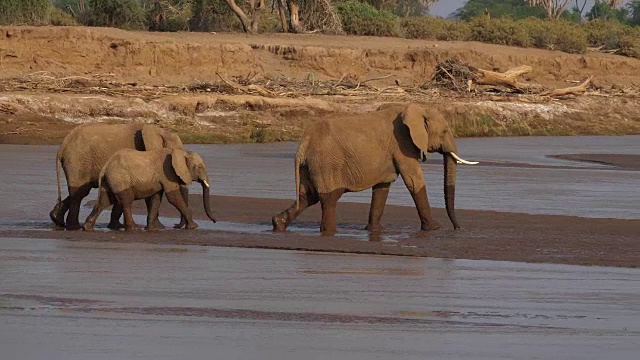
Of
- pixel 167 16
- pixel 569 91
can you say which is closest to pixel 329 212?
pixel 569 91

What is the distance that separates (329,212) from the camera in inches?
581

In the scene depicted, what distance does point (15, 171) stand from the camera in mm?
21062

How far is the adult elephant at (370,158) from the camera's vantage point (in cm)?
1489

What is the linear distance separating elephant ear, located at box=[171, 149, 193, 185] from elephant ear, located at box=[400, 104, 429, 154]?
2.30 m

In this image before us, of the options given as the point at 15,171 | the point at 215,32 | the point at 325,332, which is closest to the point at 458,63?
the point at 215,32

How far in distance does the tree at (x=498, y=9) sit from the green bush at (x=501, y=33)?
25.6m

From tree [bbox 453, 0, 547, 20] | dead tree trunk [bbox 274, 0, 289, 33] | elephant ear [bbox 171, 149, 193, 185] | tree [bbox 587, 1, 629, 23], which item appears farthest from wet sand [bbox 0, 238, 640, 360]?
tree [bbox 587, 1, 629, 23]

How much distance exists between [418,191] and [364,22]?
→ 2954 cm

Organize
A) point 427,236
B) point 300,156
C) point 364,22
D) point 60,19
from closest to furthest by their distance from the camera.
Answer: point 427,236, point 300,156, point 60,19, point 364,22

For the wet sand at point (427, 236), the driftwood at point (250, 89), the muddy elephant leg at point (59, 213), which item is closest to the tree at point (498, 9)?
the driftwood at point (250, 89)

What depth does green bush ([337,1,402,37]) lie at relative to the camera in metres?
43.9

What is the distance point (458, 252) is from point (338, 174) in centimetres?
231

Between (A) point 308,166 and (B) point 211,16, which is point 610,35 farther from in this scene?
(A) point 308,166

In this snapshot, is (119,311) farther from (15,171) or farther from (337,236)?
(15,171)
